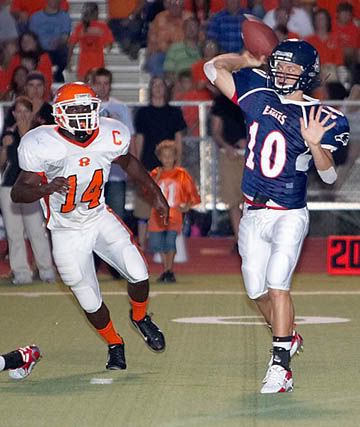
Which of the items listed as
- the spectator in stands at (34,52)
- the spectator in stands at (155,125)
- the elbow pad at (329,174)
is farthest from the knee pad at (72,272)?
the spectator in stands at (34,52)

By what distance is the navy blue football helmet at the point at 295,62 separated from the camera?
23.9ft

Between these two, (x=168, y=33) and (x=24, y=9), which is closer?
(x=168, y=33)

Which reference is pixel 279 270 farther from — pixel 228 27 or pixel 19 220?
pixel 228 27

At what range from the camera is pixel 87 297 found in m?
7.74

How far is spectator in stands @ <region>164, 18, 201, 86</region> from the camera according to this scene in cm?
1662

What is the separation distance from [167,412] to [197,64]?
33.7 feet

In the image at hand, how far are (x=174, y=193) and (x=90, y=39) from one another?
515 centimetres

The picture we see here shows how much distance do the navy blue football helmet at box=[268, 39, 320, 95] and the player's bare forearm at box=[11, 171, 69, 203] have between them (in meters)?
1.30

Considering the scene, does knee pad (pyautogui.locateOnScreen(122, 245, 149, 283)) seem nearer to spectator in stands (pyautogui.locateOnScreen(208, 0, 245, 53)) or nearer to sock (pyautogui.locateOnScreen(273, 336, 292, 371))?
sock (pyautogui.locateOnScreen(273, 336, 292, 371))

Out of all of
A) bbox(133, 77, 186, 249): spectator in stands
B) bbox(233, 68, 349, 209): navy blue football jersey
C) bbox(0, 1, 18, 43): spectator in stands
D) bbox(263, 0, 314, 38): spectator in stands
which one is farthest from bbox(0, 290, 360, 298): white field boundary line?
bbox(0, 1, 18, 43): spectator in stands

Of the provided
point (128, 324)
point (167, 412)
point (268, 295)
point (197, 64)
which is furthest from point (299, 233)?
point (197, 64)

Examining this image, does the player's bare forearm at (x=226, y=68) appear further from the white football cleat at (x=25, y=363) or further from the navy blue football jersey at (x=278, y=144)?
the white football cleat at (x=25, y=363)

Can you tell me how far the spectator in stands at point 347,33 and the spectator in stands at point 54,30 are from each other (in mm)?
3537

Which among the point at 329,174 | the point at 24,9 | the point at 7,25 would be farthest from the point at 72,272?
the point at 24,9
